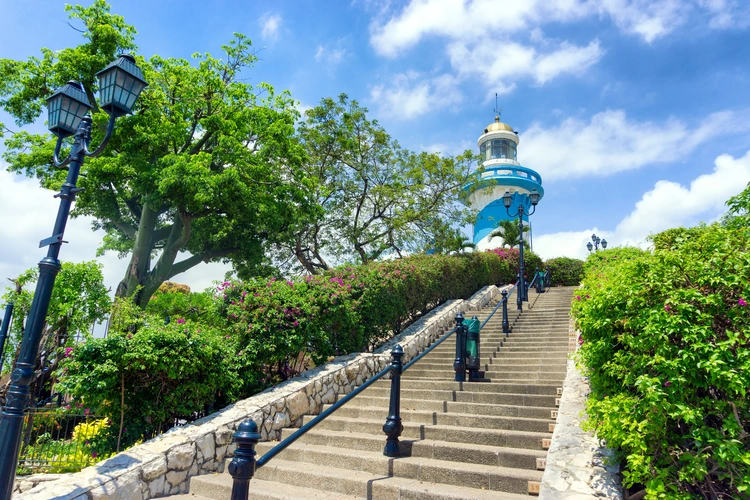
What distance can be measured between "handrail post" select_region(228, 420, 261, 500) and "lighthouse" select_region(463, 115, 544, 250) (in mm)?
31129

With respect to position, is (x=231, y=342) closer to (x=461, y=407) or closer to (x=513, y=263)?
(x=461, y=407)

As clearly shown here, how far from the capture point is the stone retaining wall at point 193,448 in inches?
173

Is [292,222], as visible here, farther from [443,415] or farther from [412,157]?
[443,415]

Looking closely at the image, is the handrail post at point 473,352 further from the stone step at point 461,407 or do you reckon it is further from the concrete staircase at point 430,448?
the stone step at point 461,407

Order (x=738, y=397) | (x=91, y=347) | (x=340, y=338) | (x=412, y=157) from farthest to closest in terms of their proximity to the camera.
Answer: (x=412, y=157), (x=340, y=338), (x=91, y=347), (x=738, y=397)

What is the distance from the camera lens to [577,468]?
3.62 meters

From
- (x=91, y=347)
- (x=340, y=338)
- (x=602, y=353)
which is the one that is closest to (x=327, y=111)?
(x=340, y=338)

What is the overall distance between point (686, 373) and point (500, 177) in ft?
114

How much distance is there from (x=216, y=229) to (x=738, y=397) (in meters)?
16.9

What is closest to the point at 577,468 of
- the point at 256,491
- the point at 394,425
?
the point at 394,425

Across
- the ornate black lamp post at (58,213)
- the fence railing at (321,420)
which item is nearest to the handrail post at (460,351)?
the fence railing at (321,420)

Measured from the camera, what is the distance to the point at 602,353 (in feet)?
12.8

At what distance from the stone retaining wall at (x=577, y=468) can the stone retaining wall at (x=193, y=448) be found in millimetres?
3915

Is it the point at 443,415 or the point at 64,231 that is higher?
the point at 64,231
